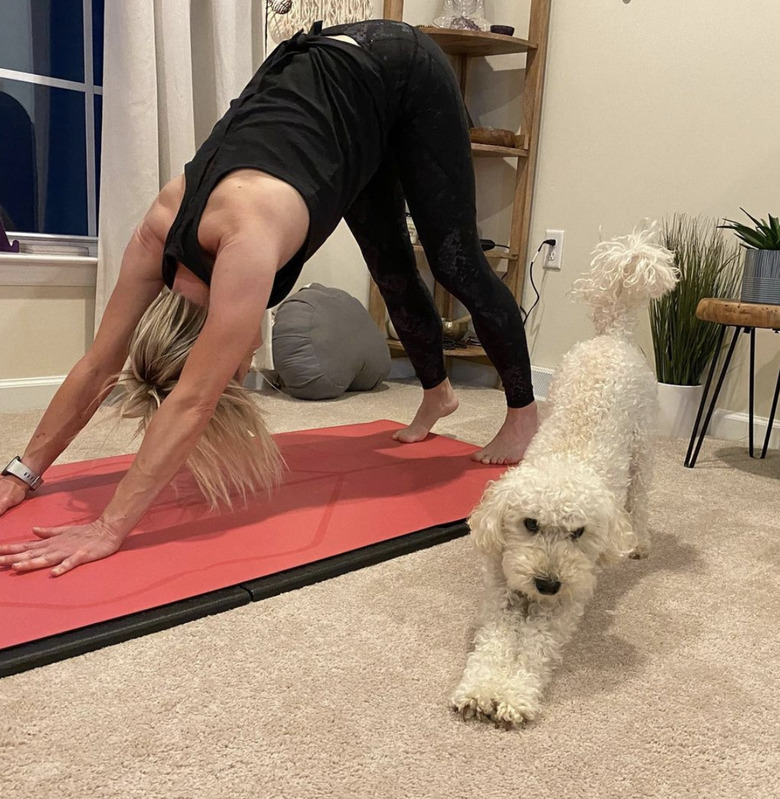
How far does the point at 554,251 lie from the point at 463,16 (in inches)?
38.3

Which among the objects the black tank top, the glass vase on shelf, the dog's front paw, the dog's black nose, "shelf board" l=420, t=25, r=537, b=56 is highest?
the glass vase on shelf

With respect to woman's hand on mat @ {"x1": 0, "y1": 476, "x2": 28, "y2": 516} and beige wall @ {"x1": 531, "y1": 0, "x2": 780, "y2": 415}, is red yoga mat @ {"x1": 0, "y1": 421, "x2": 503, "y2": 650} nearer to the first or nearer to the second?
woman's hand on mat @ {"x1": 0, "y1": 476, "x2": 28, "y2": 516}

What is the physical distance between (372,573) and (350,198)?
74 cm

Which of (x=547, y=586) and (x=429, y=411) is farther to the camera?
(x=429, y=411)

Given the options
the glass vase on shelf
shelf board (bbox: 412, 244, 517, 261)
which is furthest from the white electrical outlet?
the glass vase on shelf

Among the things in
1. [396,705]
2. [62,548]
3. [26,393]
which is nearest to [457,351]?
[26,393]

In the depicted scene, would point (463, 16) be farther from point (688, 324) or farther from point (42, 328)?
point (42, 328)

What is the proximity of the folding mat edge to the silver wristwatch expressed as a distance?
532 mm

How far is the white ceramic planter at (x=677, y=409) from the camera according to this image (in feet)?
8.00

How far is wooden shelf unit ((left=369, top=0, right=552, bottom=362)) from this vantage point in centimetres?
287

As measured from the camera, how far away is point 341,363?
2.71 meters

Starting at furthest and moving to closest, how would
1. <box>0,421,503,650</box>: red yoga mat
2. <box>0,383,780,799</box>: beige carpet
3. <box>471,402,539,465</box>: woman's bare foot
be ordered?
<box>471,402,539,465</box>: woman's bare foot → <box>0,421,503,650</box>: red yoga mat → <box>0,383,780,799</box>: beige carpet

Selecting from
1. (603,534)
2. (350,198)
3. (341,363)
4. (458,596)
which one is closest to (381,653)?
(458,596)

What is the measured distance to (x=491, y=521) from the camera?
97 cm
